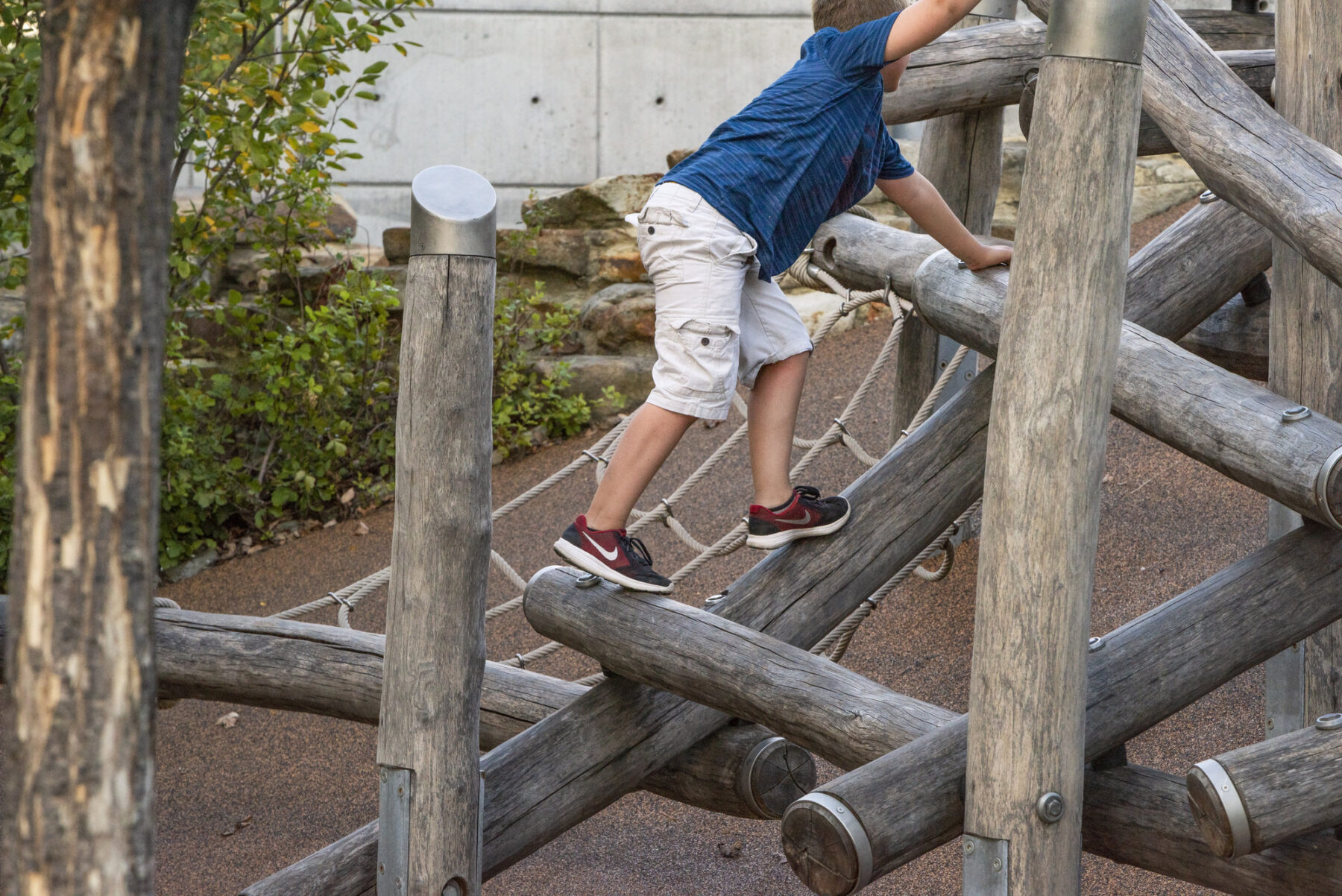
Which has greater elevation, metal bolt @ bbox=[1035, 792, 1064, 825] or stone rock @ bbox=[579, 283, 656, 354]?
stone rock @ bbox=[579, 283, 656, 354]

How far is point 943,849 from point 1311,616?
1.25 meters

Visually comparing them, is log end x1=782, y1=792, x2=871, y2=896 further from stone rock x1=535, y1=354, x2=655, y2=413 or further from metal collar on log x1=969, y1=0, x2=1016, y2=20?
stone rock x1=535, y1=354, x2=655, y2=413

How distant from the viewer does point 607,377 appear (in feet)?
20.9

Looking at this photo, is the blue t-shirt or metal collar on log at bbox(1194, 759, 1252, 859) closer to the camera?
metal collar on log at bbox(1194, 759, 1252, 859)

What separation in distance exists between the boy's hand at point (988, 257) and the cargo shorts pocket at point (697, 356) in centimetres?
69

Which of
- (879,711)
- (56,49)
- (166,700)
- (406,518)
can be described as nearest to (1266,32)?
(879,711)

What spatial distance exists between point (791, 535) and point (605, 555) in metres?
0.38

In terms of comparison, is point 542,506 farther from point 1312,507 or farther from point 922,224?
point 1312,507

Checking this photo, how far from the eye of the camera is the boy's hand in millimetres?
2900

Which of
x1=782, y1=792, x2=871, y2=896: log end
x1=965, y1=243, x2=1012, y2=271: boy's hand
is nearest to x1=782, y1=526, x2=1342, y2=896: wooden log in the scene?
x1=782, y1=792, x2=871, y2=896: log end

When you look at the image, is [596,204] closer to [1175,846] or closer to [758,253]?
[758,253]

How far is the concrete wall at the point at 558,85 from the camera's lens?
26.0 ft

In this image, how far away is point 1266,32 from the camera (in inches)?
162

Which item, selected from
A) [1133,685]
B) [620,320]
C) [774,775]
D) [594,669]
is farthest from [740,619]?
[620,320]
